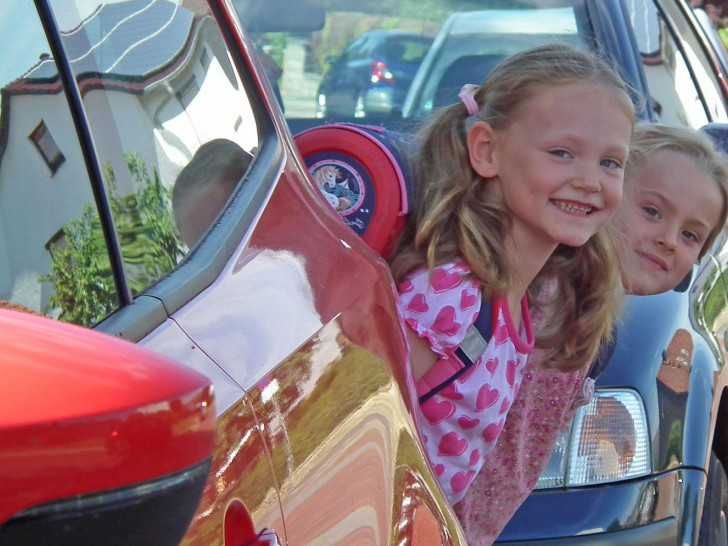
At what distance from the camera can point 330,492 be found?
1430 millimetres

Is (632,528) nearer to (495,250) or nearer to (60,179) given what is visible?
(495,250)

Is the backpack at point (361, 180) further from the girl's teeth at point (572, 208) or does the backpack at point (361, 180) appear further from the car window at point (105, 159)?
the car window at point (105, 159)

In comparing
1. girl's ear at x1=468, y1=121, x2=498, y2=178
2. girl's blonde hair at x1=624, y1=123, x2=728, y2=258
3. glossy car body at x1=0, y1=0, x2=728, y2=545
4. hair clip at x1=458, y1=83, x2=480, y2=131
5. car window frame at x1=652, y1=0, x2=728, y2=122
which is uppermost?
glossy car body at x1=0, y1=0, x2=728, y2=545

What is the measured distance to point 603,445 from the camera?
10.7ft

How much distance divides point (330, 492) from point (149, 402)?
0.66 metres

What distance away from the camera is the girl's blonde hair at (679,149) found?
3.40 meters

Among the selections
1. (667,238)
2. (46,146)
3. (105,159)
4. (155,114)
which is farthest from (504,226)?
(46,146)

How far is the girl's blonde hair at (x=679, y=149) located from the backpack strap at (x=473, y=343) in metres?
0.97

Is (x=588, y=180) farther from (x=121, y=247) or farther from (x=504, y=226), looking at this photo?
(x=121, y=247)

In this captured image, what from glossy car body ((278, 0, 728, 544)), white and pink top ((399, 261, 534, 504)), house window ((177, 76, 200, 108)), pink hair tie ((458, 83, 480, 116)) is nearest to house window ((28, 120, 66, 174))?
house window ((177, 76, 200, 108))

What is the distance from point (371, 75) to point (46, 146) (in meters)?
3.12

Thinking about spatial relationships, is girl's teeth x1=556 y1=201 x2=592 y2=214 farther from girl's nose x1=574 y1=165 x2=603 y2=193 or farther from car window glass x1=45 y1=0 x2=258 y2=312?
car window glass x1=45 y1=0 x2=258 y2=312

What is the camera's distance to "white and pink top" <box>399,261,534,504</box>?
249 cm

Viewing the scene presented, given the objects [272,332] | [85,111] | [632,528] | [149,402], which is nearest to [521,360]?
A: [632,528]
